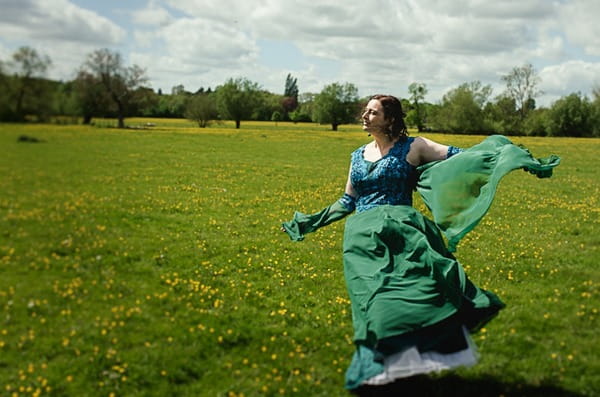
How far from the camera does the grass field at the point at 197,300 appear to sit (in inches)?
214

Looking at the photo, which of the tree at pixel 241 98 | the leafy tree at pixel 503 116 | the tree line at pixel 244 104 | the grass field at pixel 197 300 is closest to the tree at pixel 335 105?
the tree line at pixel 244 104

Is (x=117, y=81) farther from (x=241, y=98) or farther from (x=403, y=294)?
(x=241, y=98)

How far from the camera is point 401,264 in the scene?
5.46 meters

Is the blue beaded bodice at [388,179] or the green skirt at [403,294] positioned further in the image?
the blue beaded bodice at [388,179]

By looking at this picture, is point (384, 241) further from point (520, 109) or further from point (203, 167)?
point (520, 109)

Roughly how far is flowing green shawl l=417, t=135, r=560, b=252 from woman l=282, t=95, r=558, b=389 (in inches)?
0.7

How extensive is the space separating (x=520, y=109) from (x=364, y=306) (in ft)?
188

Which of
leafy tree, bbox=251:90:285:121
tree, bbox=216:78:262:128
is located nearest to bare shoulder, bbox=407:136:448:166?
tree, bbox=216:78:262:128

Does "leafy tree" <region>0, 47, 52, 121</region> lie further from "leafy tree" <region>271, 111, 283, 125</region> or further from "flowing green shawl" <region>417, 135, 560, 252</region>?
"leafy tree" <region>271, 111, 283, 125</region>

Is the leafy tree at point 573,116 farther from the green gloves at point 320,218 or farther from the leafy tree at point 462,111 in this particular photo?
the green gloves at point 320,218


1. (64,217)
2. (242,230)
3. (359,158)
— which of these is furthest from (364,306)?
(242,230)

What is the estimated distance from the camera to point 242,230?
11852 mm

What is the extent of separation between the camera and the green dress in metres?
4.99

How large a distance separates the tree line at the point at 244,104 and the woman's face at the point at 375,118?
0.41 meters
